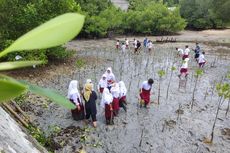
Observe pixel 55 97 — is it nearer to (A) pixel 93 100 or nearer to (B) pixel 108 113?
(A) pixel 93 100

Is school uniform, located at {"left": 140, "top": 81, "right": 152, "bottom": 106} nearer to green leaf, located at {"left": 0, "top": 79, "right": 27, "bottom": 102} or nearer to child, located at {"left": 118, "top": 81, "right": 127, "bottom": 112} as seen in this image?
child, located at {"left": 118, "top": 81, "right": 127, "bottom": 112}

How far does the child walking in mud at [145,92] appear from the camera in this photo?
816cm

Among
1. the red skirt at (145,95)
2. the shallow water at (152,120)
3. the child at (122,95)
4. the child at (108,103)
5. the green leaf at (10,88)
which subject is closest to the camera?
the green leaf at (10,88)

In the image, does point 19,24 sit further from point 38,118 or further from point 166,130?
point 166,130

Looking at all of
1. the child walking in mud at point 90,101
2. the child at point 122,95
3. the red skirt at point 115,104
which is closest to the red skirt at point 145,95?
the child at point 122,95

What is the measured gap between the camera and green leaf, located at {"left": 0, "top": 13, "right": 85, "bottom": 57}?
1.04 feet

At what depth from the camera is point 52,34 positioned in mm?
324

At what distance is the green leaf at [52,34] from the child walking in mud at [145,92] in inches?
304

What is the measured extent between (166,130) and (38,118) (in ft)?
9.56

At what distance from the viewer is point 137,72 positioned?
505 inches

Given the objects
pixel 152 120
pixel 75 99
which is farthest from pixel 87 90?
pixel 152 120

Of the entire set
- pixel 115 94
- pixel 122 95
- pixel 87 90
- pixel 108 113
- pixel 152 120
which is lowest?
pixel 152 120

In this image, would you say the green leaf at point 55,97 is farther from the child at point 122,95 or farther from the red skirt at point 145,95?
the red skirt at point 145,95

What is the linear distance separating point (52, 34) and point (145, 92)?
7.99 metres
